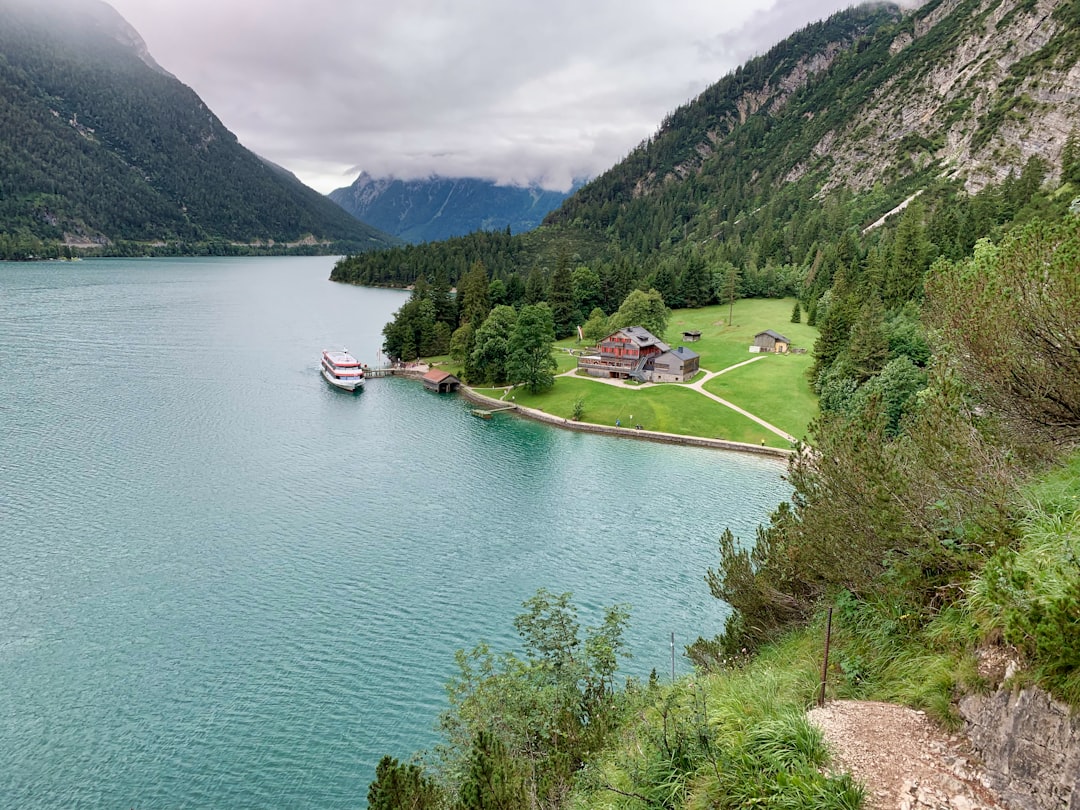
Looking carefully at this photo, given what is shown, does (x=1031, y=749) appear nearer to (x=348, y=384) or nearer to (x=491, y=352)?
(x=491, y=352)

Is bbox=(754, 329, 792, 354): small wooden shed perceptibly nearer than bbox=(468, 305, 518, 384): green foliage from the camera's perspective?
No

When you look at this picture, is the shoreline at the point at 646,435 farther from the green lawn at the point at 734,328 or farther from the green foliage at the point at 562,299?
the green foliage at the point at 562,299

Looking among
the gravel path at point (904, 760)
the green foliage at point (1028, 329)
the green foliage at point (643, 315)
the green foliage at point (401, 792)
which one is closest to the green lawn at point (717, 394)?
the green foliage at point (643, 315)

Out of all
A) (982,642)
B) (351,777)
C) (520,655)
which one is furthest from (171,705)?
(982,642)

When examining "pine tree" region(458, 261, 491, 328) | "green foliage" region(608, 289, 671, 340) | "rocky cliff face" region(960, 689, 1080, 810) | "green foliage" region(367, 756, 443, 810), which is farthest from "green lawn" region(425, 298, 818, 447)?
"rocky cliff face" region(960, 689, 1080, 810)

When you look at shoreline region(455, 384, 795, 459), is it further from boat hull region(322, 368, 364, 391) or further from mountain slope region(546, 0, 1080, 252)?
mountain slope region(546, 0, 1080, 252)

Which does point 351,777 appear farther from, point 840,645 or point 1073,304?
point 1073,304
